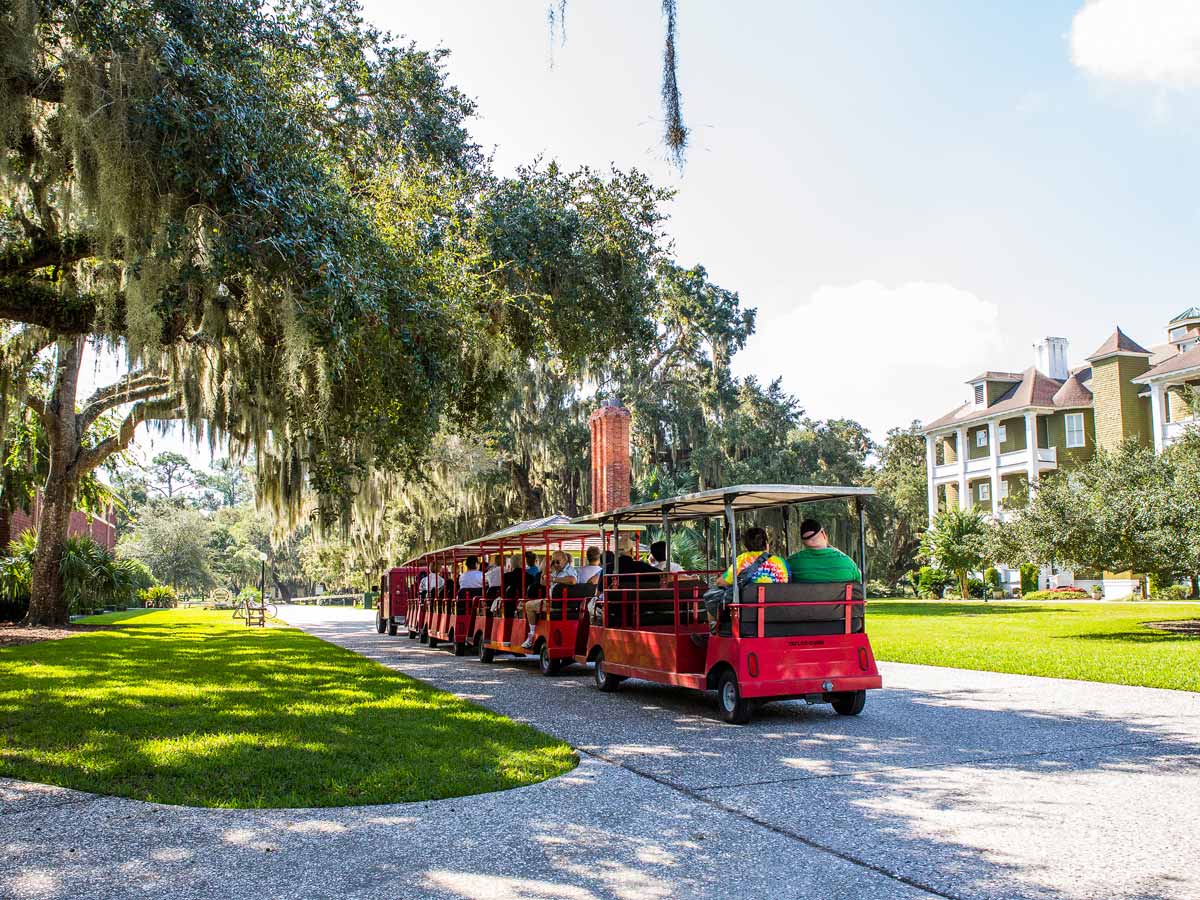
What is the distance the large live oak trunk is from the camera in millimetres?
19984

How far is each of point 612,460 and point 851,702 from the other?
1780cm

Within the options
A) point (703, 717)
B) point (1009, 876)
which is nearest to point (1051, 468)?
point (703, 717)

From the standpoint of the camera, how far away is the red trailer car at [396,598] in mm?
21703

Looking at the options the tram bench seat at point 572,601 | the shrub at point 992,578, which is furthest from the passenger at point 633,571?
the shrub at point 992,578

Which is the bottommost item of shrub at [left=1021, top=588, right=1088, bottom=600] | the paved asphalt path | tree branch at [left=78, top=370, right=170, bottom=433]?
shrub at [left=1021, top=588, right=1088, bottom=600]

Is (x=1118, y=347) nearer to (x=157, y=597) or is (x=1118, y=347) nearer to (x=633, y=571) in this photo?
(x=633, y=571)

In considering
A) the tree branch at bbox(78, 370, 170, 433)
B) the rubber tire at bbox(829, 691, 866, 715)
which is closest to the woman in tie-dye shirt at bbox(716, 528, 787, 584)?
the rubber tire at bbox(829, 691, 866, 715)

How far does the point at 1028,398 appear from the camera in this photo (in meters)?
41.0

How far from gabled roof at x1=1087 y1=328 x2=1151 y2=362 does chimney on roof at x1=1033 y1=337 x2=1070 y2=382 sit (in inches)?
255

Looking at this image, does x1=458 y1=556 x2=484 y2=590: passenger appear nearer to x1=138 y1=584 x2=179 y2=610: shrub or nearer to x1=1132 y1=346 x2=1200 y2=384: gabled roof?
x1=1132 y1=346 x2=1200 y2=384: gabled roof

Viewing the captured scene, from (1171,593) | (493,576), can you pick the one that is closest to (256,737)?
(493,576)

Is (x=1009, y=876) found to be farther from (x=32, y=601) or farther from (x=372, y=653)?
(x=32, y=601)

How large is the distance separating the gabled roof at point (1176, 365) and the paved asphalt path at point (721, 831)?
95.8ft

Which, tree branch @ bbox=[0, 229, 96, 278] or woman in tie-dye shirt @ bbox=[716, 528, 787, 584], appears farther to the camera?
tree branch @ bbox=[0, 229, 96, 278]
